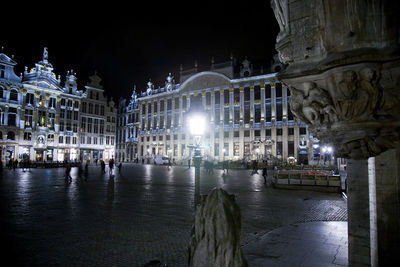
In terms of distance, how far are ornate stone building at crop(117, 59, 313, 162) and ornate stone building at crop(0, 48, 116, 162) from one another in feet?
58.4

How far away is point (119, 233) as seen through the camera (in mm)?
6910

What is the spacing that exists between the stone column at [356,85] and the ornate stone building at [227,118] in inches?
1580

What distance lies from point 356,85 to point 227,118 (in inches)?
2165

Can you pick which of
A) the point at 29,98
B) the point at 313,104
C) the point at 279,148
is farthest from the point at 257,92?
the point at 313,104

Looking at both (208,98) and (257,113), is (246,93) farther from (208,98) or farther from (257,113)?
(208,98)

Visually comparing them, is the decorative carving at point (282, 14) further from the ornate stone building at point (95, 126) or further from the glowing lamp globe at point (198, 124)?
the ornate stone building at point (95, 126)

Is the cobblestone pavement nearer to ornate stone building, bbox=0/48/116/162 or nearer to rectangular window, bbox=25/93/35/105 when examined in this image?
ornate stone building, bbox=0/48/116/162

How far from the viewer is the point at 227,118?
57188 millimetres

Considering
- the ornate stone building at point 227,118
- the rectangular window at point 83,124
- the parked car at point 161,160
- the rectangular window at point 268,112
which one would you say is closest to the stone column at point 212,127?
the ornate stone building at point 227,118

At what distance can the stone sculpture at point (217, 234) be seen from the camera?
255 centimetres

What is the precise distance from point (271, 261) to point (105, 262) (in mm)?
3186

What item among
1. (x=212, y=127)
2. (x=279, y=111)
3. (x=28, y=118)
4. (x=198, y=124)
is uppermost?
(x=279, y=111)

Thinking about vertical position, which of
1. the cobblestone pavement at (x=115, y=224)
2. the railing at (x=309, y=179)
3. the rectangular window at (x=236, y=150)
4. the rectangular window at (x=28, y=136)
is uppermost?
the rectangular window at (x=28, y=136)

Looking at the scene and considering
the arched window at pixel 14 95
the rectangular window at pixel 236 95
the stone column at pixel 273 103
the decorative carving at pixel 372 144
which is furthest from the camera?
the rectangular window at pixel 236 95
